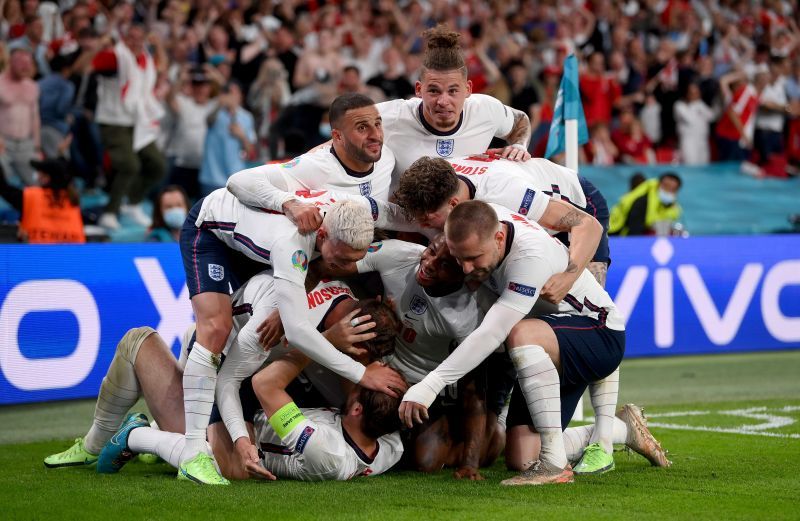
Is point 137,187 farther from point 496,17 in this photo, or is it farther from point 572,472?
point 572,472

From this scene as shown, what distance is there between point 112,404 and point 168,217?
16.3ft

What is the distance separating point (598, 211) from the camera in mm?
7859

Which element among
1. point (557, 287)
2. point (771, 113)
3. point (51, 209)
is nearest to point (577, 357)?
point (557, 287)

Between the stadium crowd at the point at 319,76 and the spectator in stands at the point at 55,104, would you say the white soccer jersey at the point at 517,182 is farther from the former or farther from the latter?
the spectator in stands at the point at 55,104

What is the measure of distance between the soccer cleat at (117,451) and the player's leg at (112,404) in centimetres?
12

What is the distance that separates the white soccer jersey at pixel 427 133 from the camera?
294 inches

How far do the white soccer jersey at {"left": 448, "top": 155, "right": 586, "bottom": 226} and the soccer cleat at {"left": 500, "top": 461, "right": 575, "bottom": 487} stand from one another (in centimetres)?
152

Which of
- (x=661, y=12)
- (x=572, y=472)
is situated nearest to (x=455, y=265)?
(x=572, y=472)

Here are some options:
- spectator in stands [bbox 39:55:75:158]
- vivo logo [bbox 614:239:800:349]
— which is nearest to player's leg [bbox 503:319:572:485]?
vivo logo [bbox 614:239:800:349]

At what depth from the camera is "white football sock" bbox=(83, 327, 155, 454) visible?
22.1ft

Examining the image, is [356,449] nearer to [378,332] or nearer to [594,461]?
[378,332]

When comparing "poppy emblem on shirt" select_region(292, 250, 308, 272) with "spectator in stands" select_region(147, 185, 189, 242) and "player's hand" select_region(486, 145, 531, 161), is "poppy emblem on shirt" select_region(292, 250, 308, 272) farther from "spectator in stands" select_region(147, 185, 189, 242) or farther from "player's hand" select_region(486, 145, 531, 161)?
"spectator in stands" select_region(147, 185, 189, 242)

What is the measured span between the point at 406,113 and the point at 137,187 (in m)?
7.09

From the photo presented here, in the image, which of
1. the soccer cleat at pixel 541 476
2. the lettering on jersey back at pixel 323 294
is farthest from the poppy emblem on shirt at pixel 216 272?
the soccer cleat at pixel 541 476
